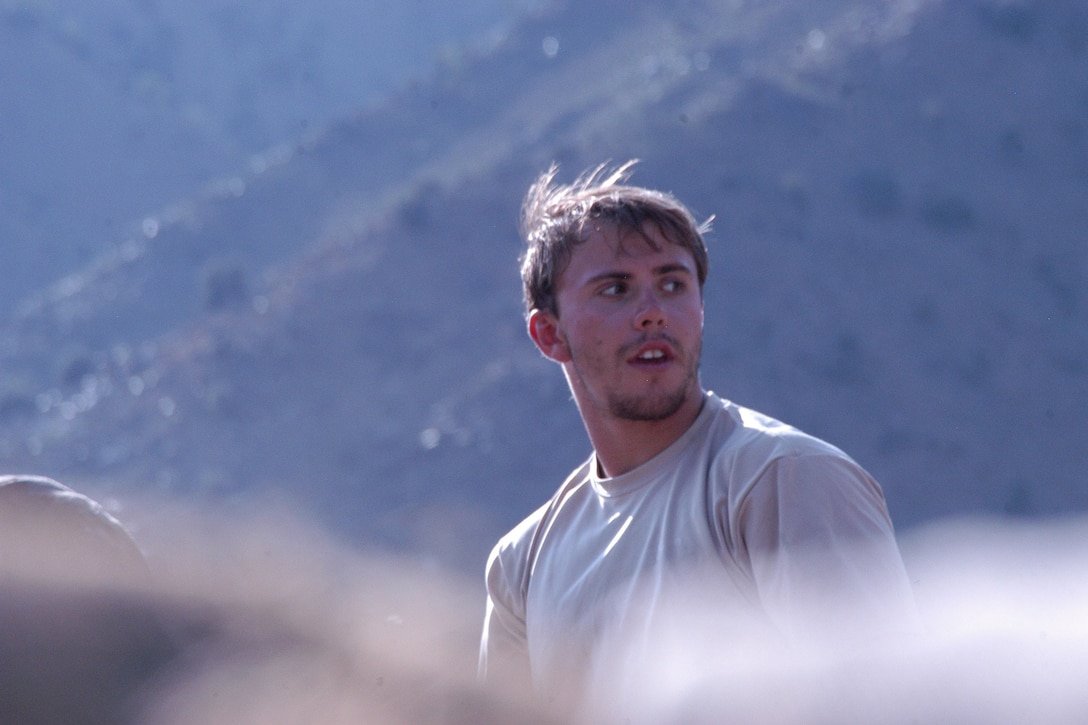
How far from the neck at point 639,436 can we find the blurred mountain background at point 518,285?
27206 millimetres

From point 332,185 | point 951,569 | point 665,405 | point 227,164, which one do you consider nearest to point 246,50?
point 227,164

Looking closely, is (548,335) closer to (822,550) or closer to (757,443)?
(757,443)

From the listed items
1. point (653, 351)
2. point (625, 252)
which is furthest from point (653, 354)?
point (625, 252)

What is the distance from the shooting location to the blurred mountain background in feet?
111

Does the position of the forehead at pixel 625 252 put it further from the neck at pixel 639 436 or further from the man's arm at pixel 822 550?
the man's arm at pixel 822 550

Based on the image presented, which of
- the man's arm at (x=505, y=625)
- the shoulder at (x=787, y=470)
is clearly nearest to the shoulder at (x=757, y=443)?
the shoulder at (x=787, y=470)

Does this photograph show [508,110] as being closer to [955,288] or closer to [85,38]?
[955,288]

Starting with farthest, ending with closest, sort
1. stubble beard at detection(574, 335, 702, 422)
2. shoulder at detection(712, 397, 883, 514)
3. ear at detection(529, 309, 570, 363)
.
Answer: ear at detection(529, 309, 570, 363) < stubble beard at detection(574, 335, 702, 422) < shoulder at detection(712, 397, 883, 514)

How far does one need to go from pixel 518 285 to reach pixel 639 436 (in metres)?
37.6

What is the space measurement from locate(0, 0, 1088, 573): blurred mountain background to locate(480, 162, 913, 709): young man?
2708 cm

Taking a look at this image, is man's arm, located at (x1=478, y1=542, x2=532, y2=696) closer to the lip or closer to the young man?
the young man

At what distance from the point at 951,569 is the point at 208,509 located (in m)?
18.1

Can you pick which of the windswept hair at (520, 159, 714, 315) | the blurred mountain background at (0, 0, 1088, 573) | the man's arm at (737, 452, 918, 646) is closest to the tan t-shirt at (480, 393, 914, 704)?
the man's arm at (737, 452, 918, 646)

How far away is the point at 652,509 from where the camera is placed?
9.12 feet
